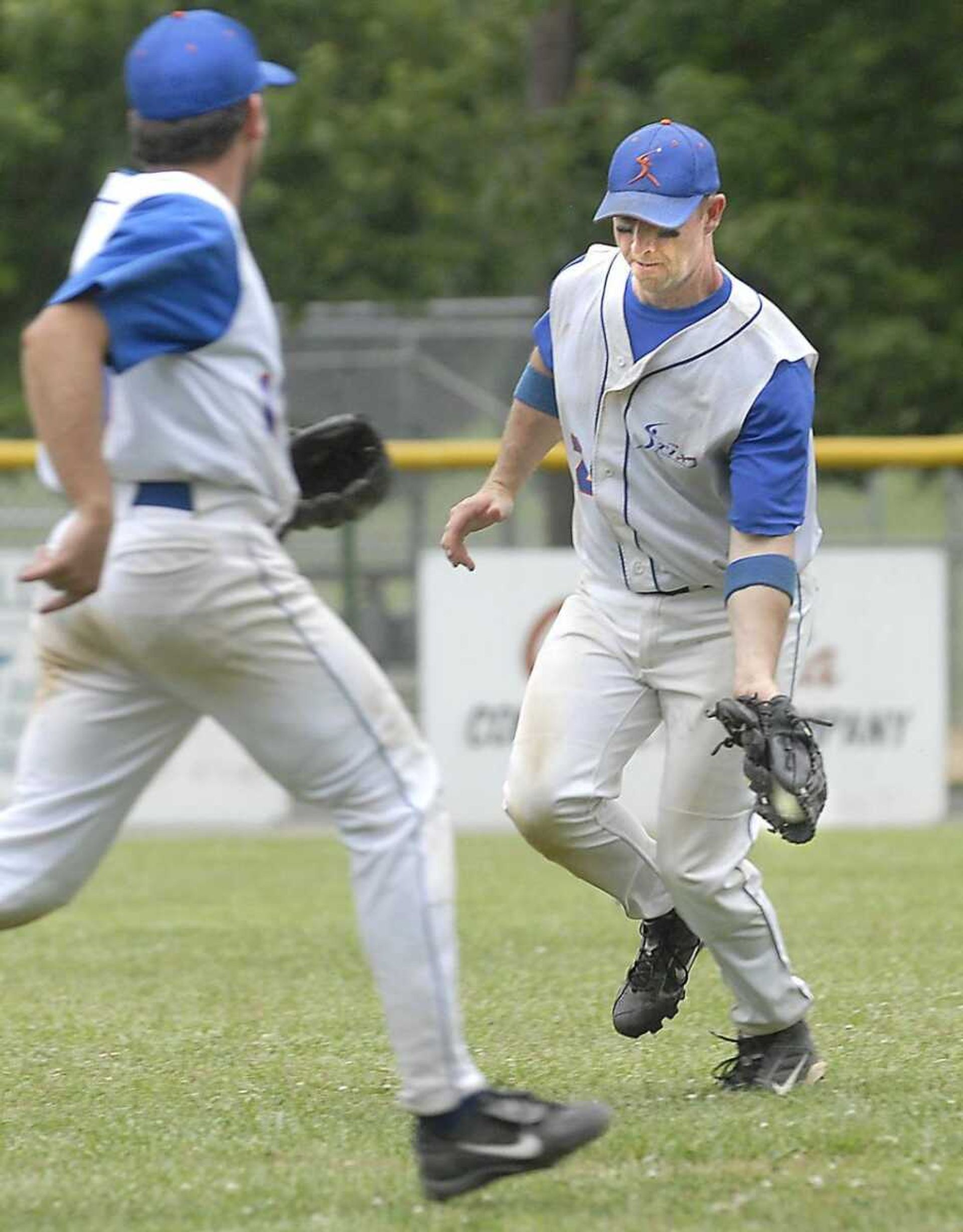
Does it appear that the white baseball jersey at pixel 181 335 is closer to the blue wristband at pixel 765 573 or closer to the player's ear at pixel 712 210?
the blue wristband at pixel 765 573

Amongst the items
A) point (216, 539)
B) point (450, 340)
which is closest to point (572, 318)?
point (216, 539)

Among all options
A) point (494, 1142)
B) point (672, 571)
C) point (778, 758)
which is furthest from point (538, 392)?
point (494, 1142)

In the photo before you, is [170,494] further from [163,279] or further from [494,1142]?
[494,1142]

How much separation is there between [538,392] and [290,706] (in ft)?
5.95

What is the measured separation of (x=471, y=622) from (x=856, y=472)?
9.54 ft

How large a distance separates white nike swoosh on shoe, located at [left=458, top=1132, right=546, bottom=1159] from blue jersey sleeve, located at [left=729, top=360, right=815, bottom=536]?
5.10 ft

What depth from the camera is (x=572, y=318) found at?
551cm

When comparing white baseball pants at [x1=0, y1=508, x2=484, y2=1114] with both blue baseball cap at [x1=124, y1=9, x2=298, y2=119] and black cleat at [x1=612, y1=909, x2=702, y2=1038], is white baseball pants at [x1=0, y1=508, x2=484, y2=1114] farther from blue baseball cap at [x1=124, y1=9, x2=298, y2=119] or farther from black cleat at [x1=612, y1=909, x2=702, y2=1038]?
black cleat at [x1=612, y1=909, x2=702, y2=1038]

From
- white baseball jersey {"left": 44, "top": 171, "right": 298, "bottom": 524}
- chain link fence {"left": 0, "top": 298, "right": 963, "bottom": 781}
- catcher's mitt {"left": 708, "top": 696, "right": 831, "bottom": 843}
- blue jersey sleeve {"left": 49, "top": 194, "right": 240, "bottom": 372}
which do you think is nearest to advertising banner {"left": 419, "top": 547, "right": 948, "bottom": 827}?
chain link fence {"left": 0, "top": 298, "right": 963, "bottom": 781}

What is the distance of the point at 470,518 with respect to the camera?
569 cm

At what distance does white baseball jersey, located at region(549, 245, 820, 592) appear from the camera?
527 centimetres

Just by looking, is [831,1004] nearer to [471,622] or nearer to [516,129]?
[471,622]

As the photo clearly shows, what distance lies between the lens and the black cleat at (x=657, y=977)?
5688 mm

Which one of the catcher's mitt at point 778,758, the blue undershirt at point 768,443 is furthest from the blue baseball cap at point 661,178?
the catcher's mitt at point 778,758
